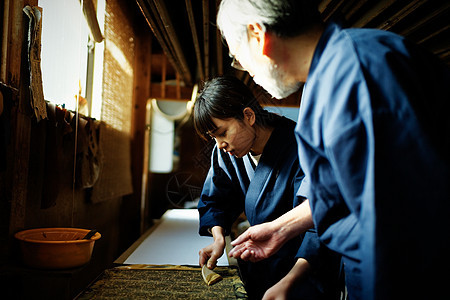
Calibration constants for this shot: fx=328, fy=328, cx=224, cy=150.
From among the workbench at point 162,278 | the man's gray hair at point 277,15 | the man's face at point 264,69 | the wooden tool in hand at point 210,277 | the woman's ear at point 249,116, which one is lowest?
the workbench at point 162,278

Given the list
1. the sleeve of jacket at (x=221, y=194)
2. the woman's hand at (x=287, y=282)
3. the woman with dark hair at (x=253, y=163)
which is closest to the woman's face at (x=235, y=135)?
the woman with dark hair at (x=253, y=163)

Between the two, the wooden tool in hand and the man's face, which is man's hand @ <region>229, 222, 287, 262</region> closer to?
the wooden tool in hand

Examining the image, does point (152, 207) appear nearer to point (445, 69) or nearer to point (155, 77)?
point (155, 77)

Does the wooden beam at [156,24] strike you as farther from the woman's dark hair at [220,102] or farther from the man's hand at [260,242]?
the man's hand at [260,242]

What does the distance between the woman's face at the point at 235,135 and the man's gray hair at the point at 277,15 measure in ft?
2.83

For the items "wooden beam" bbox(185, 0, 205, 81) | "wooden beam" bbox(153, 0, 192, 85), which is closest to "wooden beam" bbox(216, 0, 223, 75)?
"wooden beam" bbox(185, 0, 205, 81)

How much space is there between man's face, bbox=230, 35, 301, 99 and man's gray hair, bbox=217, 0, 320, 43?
0.07 meters

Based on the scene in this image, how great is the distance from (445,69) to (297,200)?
0.96 meters

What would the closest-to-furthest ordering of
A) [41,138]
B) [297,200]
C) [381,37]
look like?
[381,37], [297,200], [41,138]

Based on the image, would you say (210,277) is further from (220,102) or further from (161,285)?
(220,102)

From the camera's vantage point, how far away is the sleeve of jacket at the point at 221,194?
228 centimetres

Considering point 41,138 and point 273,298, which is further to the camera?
point 41,138

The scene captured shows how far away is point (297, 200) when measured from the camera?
1.75m

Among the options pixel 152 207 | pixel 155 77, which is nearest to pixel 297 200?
pixel 152 207
